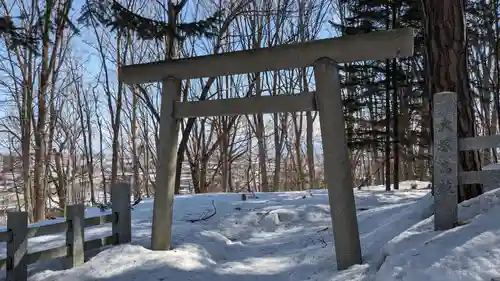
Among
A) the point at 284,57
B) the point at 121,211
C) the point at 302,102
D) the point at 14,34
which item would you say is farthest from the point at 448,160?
the point at 14,34

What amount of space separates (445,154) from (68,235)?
4.28m

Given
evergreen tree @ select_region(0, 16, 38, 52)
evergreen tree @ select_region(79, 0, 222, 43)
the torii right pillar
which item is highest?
evergreen tree @ select_region(79, 0, 222, 43)

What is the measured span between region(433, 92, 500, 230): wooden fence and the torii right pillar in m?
0.87

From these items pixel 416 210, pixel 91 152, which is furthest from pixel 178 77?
pixel 91 152

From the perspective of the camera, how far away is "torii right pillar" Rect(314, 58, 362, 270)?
165 inches

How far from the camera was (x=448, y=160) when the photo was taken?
12.3 feet

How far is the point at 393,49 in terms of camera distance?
4.09 metres

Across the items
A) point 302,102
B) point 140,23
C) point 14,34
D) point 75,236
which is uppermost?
point 140,23

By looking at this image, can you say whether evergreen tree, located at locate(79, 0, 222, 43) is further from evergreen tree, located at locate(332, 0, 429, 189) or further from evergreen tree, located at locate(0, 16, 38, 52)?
evergreen tree, located at locate(332, 0, 429, 189)

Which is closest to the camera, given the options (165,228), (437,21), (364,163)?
(437,21)

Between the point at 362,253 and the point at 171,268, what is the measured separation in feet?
7.35

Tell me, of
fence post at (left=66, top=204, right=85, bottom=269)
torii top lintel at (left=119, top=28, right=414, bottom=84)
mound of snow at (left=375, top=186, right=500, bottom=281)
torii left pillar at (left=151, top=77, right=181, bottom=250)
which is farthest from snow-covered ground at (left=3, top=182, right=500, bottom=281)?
torii top lintel at (left=119, top=28, right=414, bottom=84)

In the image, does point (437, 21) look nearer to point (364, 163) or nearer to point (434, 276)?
point (434, 276)

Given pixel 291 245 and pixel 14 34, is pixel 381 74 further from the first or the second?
pixel 14 34
